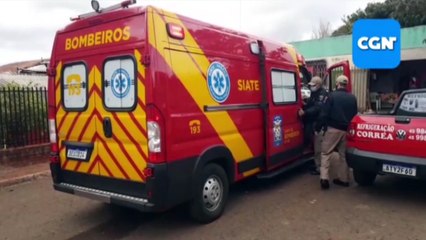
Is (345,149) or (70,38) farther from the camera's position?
(345,149)

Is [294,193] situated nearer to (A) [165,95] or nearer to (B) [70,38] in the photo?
(A) [165,95]

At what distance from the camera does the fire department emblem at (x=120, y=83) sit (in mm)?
4368

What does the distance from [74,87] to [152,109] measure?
145 centimetres

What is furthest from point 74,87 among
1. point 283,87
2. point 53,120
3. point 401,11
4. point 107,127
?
point 401,11

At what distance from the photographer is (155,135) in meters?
4.11

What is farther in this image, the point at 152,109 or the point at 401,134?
the point at 401,134

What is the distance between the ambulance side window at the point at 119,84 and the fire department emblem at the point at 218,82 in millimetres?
1006

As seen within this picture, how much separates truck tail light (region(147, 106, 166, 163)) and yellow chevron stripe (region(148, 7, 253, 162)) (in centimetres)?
56

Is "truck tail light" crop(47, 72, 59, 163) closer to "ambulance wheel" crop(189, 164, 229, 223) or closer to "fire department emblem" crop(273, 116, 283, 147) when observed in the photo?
"ambulance wheel" crop(189, 164, 229, 223)

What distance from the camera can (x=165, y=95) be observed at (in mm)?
4172

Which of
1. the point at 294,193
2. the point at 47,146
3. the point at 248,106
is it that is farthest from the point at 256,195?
the point at 47,146

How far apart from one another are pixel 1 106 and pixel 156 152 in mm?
5812

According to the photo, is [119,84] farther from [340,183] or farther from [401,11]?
[401,11]

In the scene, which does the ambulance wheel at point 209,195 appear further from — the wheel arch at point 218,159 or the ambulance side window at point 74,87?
the ambulance side window at point 74,87
